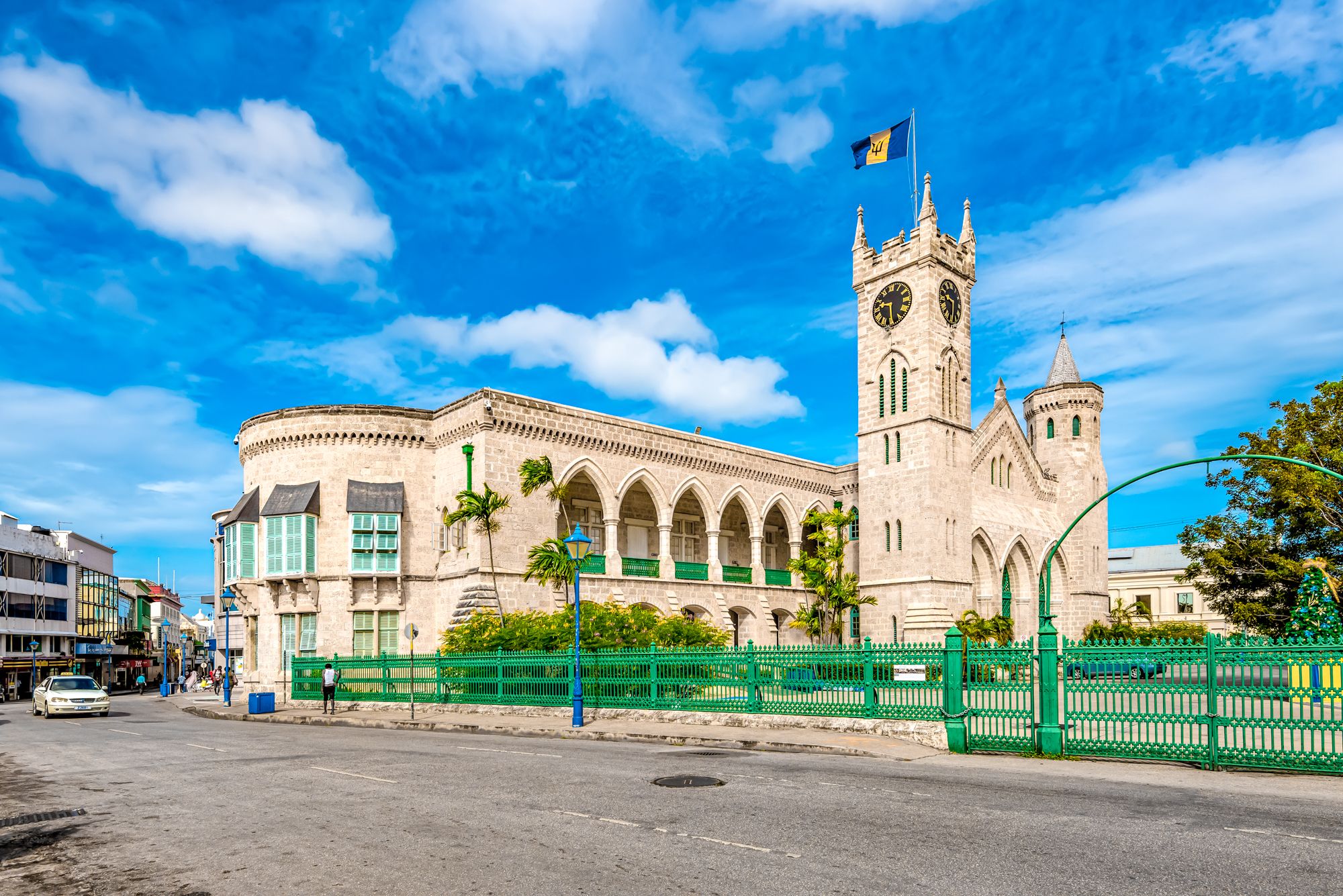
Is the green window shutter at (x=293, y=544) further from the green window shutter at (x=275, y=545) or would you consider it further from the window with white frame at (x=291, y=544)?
the green window shutter at (x=275, y=545)

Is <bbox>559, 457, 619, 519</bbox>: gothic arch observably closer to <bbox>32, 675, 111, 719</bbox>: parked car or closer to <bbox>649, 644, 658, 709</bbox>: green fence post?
<bbox>649, 644, 658, 709</bbox>: green fence post

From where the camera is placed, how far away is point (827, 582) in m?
38.8

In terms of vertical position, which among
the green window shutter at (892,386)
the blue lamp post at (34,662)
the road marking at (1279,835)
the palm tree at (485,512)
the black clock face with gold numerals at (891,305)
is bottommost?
the blue lamp post at (34,662)

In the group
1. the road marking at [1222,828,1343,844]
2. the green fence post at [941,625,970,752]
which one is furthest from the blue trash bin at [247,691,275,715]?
the road marking at [1222,828,1343,844]

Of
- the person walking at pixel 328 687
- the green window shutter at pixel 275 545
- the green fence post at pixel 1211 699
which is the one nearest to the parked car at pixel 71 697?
the green window shutter at pixel 275 545

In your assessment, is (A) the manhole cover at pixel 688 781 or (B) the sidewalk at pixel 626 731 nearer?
(A) the manhole cover at pixel 688 781

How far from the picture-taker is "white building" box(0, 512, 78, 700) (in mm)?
49188

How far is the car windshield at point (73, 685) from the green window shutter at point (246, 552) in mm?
5485

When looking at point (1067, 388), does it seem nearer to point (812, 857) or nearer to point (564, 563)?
point (564, 563)

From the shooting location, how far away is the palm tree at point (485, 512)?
2889cm

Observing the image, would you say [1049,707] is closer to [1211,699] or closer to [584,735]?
[1211,699]

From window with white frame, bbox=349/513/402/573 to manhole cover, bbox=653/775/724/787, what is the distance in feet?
71.5

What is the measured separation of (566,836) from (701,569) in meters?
28.7

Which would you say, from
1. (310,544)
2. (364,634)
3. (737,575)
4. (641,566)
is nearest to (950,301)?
(737,575)
